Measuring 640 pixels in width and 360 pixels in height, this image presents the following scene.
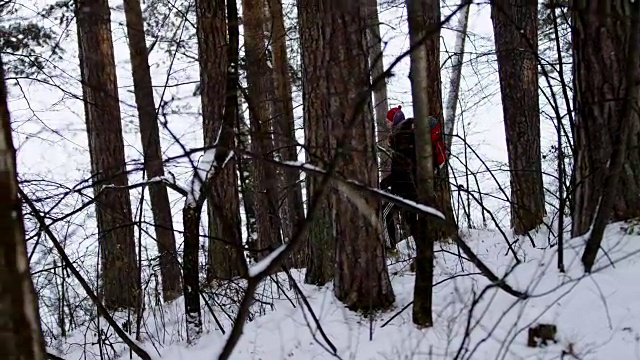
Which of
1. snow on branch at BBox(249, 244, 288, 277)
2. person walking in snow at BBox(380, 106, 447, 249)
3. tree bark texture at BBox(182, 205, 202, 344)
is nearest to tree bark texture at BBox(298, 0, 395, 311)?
tree bark texture at BBox(182, 205, 202, 344)

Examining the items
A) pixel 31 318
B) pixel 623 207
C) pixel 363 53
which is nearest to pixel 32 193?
pixel 363 53

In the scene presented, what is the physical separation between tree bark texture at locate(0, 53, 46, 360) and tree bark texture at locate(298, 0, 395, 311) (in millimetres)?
3131

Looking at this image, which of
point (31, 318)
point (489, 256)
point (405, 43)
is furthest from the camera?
point (405, 43)

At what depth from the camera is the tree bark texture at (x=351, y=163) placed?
14.8 feet

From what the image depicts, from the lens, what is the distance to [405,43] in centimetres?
968

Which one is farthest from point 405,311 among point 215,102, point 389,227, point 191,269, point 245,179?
point 245,179

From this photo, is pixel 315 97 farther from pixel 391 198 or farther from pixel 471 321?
pixel 391 198

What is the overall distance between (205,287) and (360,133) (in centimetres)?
230

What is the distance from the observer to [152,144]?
4633mm

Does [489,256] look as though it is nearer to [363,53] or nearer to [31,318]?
[363,53]

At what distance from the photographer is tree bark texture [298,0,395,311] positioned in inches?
177

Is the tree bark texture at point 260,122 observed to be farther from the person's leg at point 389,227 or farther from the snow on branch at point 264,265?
the person's leg at point 389,227

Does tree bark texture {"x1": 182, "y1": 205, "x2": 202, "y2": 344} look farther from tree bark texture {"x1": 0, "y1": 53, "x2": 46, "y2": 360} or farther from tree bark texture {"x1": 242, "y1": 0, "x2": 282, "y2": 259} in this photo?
tree bark texture {"x1": 0, "y1": 53, "x2": 46, "y2": 360}

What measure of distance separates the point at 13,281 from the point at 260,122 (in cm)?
311
